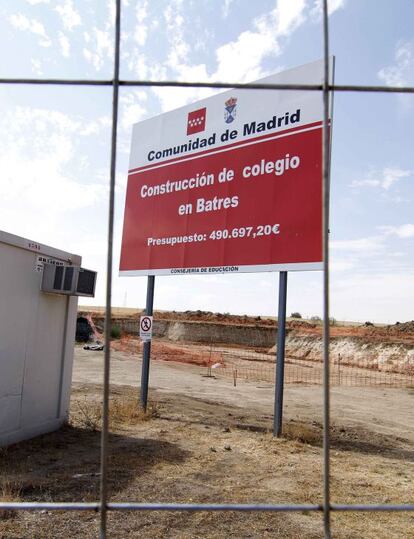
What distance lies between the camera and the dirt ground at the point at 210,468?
4648 mm

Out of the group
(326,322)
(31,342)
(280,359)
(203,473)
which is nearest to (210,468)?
(203,473)

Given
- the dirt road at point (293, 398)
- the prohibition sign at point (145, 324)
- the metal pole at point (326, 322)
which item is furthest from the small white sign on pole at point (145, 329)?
the metal pole at point (326, 322)

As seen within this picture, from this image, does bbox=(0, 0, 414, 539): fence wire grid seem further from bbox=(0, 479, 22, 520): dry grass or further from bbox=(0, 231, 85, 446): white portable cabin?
bbox=(0, 231, 85, 446): white portable cabin

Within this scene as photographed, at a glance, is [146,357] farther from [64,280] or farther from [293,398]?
[293,398]

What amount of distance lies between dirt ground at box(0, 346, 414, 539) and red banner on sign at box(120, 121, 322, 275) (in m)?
2.94

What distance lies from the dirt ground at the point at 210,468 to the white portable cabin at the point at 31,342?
34cm

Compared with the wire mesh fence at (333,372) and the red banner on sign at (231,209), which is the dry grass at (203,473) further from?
the wire mesh fence at (333,372)

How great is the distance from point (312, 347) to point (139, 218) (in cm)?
3032

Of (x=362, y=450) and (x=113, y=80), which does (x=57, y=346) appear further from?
(x=113, y=80)

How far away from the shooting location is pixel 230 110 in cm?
1004

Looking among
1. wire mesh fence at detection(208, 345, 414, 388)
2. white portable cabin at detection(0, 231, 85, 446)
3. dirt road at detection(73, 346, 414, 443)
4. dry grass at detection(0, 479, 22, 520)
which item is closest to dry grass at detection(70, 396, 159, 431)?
white portable cabin at detection(0, 231, 85, 446)

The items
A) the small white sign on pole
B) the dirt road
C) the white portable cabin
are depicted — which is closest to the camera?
the white portable cabin

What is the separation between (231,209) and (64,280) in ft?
11.4

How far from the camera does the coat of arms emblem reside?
9.97 metres
